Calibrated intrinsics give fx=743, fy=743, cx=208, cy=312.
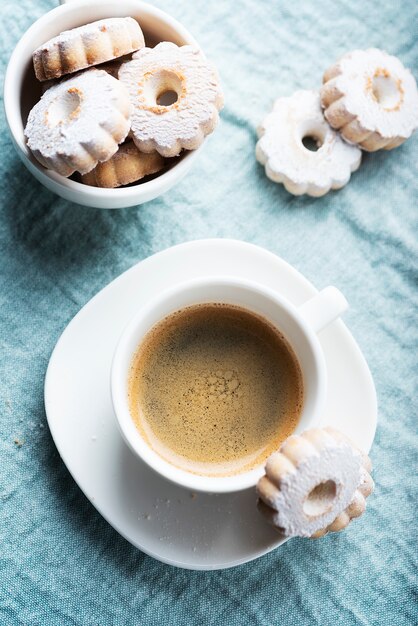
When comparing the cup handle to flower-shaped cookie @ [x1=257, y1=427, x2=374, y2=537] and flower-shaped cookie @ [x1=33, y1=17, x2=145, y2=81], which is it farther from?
flower-shaped cookie @ [x1=33, y1=17, x2=145, y2=81]

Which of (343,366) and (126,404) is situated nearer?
(126,404)

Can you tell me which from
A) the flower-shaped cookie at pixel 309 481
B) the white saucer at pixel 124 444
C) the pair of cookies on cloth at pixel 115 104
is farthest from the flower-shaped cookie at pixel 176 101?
the flower-shaped cookie at pixel 309 481

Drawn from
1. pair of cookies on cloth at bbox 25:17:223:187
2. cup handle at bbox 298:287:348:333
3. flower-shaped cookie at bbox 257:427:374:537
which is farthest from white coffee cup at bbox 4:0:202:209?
flower-shaped cookie at bbox 257:427:374:537

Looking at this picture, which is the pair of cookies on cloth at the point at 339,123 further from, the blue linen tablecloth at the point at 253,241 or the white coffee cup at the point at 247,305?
the white coffee cup at the point at 247,305

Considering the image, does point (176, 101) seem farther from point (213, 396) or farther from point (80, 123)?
point (213, 396)

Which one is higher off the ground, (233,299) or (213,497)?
(233,299)

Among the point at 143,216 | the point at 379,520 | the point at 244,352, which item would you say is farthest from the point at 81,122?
the point at 379,520

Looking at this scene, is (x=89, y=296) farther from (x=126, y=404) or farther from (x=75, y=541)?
(x=75, y=541)

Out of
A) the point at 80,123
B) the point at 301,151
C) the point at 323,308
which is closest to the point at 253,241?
the point at 301,151
